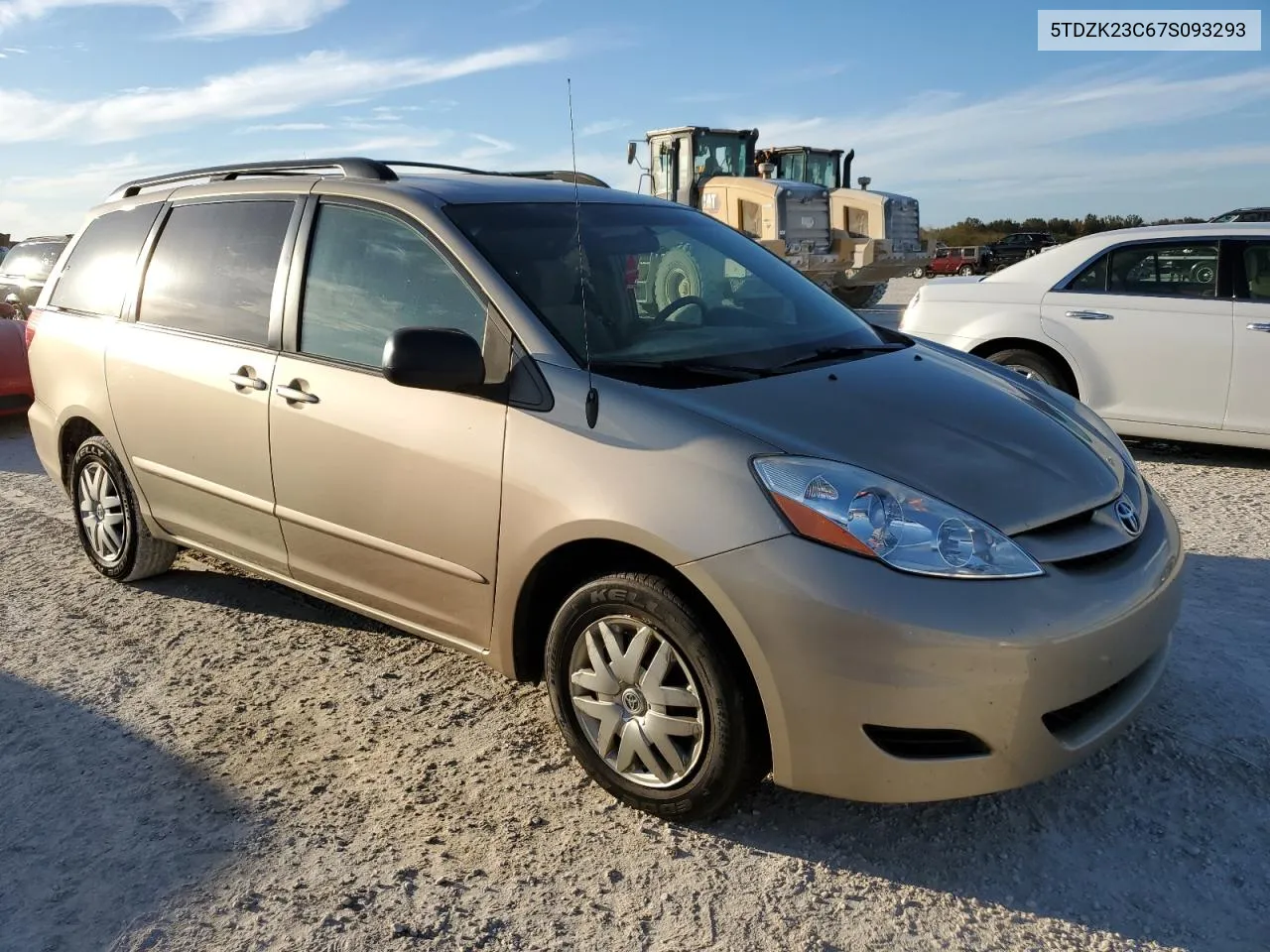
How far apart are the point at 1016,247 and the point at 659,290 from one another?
40551 mm

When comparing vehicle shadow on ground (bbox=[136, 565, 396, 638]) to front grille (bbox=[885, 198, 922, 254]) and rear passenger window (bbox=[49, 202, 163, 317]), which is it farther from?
front grille (bbox=[885, 198, 922, 254])

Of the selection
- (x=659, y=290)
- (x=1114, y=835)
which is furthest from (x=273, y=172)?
(x=1114, y=835)

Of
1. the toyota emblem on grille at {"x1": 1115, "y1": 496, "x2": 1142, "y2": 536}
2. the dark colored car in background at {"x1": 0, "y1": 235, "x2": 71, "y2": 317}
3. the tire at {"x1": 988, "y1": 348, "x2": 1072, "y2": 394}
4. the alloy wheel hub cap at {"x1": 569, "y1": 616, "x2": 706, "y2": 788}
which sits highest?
the dark colored car in background at {"x1": 0, "y1": 235, "x2": 71, "y2": 317}


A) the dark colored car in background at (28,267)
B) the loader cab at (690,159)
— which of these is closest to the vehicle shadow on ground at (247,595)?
the dark colored car in background at (28,267)

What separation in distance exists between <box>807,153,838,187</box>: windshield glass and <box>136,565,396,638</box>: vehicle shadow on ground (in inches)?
648

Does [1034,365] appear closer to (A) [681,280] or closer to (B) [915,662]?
(A) [681,280]

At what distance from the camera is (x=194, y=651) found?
4016mm

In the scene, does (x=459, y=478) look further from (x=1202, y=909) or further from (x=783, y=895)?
(x=1202, y=909)

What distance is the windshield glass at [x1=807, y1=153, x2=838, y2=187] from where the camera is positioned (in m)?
19.5

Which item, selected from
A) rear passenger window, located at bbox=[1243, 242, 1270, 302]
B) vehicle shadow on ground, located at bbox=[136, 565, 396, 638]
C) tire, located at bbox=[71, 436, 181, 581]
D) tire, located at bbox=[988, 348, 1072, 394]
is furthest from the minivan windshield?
rear passenger window, located at bbox=[1243, 242, 1270, 302]

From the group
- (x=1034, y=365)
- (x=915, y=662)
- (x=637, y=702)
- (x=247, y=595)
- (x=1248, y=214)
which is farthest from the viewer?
(x=1248, y=214)

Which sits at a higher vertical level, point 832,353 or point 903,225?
point 903,225

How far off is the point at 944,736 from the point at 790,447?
0.78 metres

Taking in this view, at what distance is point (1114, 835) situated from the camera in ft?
8.87
